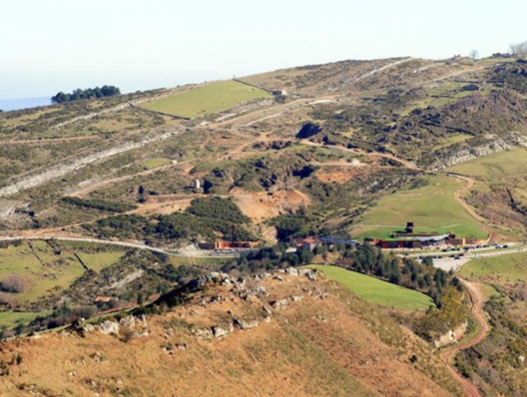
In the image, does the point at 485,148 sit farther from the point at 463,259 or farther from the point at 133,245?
the point at 133,245

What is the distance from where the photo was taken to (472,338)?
7306cm

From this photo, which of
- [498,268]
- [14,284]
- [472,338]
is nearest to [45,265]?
[14,284]

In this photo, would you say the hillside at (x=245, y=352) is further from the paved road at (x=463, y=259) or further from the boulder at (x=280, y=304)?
the paved road at (x=463, y=259)

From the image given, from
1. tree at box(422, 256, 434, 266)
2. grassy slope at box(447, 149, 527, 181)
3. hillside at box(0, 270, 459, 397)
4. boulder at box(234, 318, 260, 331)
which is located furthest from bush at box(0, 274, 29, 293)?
grassy slope at box(447, 149, 527, 181)

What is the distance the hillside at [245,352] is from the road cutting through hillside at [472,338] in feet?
5.49

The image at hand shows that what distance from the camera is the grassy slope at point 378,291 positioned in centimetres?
7250

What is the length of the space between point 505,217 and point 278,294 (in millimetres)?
72741

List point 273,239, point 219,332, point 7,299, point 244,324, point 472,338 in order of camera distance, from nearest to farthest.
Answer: point 219,332 < point 244,324 < point 472,338 < point 7,299 < point 273,239

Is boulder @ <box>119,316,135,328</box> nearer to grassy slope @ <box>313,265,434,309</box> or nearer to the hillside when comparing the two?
the hillside

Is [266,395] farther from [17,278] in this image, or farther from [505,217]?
[505,217]

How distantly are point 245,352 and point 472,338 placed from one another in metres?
31.7

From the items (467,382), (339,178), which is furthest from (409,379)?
(339,178)

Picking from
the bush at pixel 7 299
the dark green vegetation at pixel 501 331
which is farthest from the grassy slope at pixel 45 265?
the dark green vegetation at pixel 501 331

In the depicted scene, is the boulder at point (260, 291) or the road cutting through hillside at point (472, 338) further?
the road cutting through hillside at point (472, 338)
